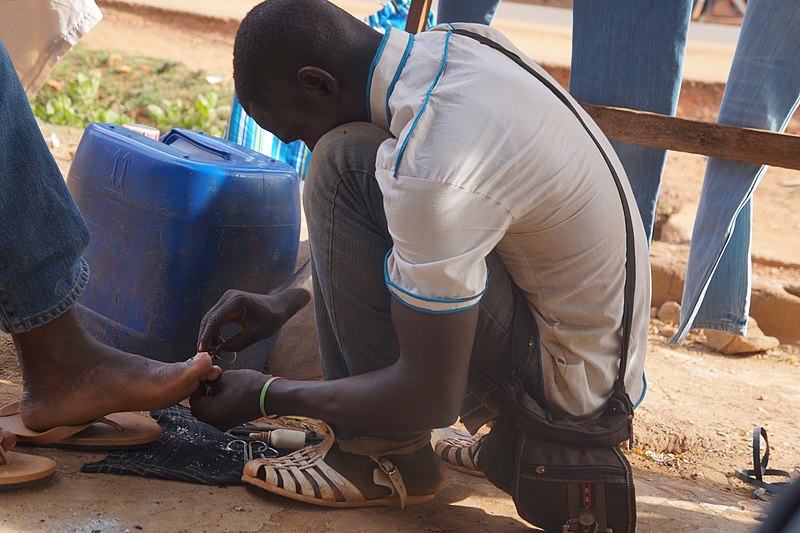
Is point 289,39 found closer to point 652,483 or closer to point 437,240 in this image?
point 437,240

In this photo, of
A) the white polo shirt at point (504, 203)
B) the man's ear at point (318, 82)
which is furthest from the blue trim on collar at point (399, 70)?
the man's ear at point (318, 82)

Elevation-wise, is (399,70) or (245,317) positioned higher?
(399,70)

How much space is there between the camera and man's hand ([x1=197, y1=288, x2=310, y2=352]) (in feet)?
6.73

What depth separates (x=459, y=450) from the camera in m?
2.34

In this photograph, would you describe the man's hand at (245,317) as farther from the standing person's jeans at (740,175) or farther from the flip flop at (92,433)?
the standing person's jeans at (740,175)

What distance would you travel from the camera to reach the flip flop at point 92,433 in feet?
6.62

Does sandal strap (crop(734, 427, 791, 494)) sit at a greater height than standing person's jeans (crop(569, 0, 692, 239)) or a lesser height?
lesser

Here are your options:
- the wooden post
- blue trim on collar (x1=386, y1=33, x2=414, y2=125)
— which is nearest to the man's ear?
blue trim on collar (x1=386, y1=33, x2=414, y2=125)

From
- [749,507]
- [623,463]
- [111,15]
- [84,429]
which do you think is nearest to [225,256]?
[84,429]

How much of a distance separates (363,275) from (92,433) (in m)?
0.78

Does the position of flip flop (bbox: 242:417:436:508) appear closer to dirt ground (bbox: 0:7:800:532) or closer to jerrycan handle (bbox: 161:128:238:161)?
dirt ground (bbox: 0:7:800:532)

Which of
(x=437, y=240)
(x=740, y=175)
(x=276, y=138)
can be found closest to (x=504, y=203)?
(x=437, y=240)

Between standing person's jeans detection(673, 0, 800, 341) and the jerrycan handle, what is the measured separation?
1.53 m

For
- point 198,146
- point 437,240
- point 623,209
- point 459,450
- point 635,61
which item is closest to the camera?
point 437,240
